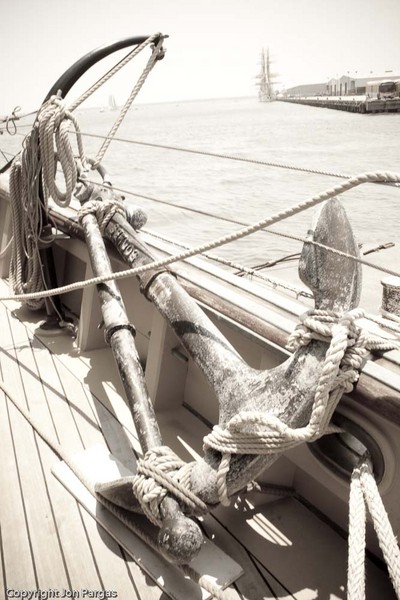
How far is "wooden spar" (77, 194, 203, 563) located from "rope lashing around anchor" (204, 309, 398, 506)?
0.26 metres

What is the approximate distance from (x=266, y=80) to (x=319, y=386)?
4828 inches

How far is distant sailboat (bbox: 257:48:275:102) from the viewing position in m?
106

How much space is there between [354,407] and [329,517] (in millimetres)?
625

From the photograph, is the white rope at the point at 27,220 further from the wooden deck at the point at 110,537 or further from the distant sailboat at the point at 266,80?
the distant sailboat at the point at 266,80

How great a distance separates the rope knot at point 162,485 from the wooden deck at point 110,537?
320mm

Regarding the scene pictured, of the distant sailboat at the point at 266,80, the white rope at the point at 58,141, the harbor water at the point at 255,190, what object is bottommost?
the harbor water at the point at 255,190

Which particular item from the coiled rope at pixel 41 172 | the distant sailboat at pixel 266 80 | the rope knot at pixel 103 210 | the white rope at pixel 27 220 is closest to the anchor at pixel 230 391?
the rope knot at pixel 103 210

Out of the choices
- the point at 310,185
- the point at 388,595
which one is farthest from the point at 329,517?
the point at 310,185

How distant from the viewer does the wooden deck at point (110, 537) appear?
1497 mm

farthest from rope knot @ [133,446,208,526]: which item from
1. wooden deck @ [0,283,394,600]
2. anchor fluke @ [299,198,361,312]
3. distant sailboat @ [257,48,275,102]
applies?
distant sailboat @ [257,48,275,102]

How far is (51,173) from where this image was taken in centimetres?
257

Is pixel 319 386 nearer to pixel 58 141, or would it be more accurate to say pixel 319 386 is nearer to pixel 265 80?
pixel 58 141

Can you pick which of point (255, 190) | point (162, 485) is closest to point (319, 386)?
point (162, 485)

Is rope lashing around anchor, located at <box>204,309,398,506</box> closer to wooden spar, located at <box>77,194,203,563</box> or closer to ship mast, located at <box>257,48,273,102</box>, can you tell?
wooden spar, located at <box>77,194,203,563</box>
